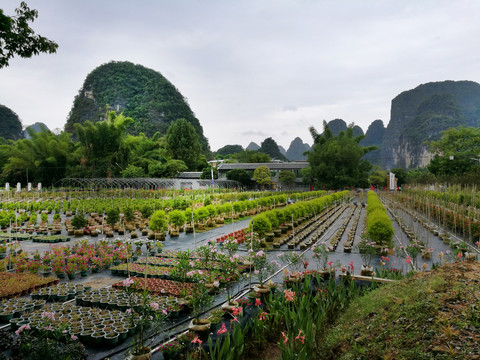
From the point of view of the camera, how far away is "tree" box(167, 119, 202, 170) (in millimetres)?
53312

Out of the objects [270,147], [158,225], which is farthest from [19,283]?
[270,147]

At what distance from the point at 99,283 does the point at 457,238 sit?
11813 mm

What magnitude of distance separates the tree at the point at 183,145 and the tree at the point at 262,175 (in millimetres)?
13570

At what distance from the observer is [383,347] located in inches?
112

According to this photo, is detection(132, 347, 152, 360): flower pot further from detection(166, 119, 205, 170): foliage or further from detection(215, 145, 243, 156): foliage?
detection(215, 145, 243, 156): foliage

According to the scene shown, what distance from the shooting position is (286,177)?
45.4 meters

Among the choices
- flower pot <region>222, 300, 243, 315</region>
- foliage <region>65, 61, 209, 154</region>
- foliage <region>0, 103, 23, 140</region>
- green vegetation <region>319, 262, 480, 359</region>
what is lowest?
flower pot <region>222, 300, 243, 315</region>

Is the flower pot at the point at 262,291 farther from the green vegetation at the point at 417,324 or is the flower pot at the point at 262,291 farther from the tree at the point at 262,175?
the tree at the point at 262,175

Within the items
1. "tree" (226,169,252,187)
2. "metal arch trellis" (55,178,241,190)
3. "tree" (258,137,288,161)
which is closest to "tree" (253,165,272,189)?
"tree" (226,169,252,187)

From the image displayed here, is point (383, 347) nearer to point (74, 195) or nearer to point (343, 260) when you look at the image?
point (343, 260)

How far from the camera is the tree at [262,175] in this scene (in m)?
43.3

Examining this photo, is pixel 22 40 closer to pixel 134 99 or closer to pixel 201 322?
pixel 201 322

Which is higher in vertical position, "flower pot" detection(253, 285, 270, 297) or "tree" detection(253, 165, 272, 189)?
"tree" detection(253, 165, 272, 189)

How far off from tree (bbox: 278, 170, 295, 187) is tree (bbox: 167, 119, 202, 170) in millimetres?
15431
